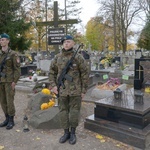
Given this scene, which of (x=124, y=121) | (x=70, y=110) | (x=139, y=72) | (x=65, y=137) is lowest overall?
(x=65, y=137)

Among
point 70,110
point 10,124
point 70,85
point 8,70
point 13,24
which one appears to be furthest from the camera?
point 13,24

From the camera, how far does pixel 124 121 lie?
3693 mm

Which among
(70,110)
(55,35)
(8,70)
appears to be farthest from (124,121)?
(55,35)

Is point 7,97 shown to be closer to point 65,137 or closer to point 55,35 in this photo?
point 65,137

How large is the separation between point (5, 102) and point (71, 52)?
189cm

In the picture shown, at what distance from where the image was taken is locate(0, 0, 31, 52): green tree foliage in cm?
1330

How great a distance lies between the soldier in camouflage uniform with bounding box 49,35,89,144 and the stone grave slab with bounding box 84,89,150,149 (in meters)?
0.66

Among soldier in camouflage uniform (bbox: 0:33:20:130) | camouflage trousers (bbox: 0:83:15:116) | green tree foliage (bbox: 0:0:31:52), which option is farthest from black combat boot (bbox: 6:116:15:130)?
green tree foliage (bbox: 0:0:31:52)

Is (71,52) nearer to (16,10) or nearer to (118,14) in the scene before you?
(16,10)

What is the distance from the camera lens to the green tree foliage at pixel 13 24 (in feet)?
43.7

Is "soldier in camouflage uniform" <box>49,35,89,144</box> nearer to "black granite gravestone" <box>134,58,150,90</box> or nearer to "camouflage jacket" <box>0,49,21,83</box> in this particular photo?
"camouflage jacket" <box>0,49,21,83</box>

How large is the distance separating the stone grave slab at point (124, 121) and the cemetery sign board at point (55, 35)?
5.34 metres

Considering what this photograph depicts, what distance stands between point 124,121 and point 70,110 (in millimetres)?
1054

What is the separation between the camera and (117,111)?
→ 12.4 ft
